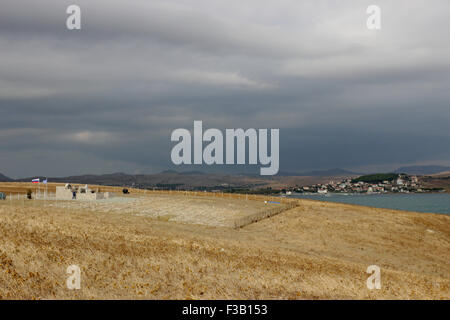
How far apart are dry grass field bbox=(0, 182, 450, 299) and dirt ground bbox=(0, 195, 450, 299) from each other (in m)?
0.06

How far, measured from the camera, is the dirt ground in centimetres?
1777

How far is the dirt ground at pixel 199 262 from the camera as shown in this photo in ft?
58.3

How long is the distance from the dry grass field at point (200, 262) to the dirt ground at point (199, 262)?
0.06 meters

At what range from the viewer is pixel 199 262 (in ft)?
78.8

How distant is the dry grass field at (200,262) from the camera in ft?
58.3

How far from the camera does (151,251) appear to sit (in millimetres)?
26453

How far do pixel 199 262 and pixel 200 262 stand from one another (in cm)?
7

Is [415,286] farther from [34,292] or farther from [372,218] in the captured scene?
[372,218]
